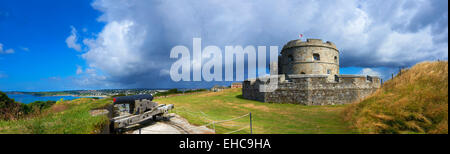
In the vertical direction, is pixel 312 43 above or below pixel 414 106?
above

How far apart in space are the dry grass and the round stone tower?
12.9 metres

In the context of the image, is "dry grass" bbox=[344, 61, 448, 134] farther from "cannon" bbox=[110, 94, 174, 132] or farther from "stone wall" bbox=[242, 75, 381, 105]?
"cannon" bbox=[110, 94, 174, 132]

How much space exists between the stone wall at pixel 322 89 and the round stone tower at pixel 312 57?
531cm

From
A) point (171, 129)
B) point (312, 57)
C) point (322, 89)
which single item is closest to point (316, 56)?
point (312, 57)

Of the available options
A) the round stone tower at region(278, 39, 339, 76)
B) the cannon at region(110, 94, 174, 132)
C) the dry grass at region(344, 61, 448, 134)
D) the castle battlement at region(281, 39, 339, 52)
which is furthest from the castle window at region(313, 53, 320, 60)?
the cannon at region(110, 94, 174, 132)

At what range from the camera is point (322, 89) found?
40.1 feet

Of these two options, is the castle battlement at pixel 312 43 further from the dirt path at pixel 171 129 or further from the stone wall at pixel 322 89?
the dirt path at pixel 171 129

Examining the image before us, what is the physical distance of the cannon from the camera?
538cm

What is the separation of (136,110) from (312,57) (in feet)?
61.0

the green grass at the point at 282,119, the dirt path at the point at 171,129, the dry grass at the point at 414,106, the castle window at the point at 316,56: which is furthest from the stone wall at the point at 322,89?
the dirt path at the point at 171,129

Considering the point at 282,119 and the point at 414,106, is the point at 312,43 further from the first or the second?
the point at 414,106

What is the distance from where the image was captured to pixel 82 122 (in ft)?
14.9
